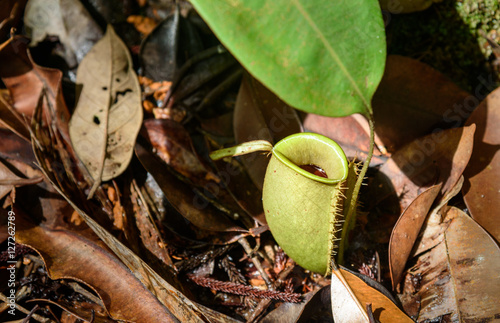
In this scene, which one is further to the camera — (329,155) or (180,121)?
(180,121)

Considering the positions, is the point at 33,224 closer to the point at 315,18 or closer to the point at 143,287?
the point at 143,287

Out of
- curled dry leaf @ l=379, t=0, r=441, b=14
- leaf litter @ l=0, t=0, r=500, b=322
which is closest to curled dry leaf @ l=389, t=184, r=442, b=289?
leaf litter @ l=0, t=0, r=500, b=322

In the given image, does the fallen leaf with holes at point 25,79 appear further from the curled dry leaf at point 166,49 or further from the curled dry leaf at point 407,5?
the curled dry leaf at point 407,5

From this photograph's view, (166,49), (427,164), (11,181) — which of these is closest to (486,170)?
(427,164)

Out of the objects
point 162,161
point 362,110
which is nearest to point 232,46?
point 362,110

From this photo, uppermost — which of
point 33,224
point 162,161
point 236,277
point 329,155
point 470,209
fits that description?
point 33,224

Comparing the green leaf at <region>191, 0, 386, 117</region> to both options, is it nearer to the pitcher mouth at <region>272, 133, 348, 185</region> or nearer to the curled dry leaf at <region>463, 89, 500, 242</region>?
the pitcher mouth at <region>272, 133, 348, 185</region>

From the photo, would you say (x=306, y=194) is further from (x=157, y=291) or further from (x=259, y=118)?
(x=157, y=291)
